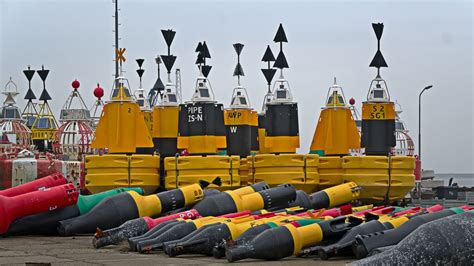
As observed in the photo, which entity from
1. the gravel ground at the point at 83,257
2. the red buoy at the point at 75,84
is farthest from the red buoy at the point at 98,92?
the gravel ground at the point at 83,257

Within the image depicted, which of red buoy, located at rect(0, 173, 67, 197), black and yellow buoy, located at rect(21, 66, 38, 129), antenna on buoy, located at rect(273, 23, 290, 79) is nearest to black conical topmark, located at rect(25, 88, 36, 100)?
black and yellow buoy, located at rect(21, 66, 38, 129)

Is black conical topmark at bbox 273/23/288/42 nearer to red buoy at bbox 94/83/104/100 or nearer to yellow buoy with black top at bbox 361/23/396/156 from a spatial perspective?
yellow buoy with black top at bbox 361/23/396/156

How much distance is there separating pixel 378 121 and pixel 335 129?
133cm

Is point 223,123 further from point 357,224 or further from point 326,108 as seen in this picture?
point 357,224

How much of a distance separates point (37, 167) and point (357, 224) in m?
9.49

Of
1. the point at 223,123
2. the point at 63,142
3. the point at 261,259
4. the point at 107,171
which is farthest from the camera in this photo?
the point at 63,142

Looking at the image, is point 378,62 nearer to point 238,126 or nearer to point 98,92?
point 238,126

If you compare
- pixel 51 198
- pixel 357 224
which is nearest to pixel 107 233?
pixel 51 198

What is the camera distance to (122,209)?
1424cm

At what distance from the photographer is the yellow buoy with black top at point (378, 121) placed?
799 inches

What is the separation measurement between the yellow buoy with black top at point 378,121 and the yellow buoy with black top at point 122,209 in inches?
270

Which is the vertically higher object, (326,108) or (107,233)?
(326,108)

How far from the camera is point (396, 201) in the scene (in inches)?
764

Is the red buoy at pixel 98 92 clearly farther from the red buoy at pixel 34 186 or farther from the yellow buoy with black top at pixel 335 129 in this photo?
the red buoy at pixel 34 186
